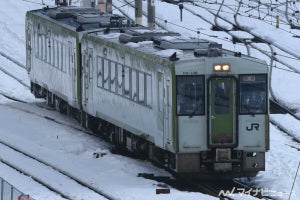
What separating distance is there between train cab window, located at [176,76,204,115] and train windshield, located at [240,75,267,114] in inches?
34.2

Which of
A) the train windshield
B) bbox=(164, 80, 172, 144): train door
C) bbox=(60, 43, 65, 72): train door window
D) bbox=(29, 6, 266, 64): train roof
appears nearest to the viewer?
bbox=(164, 80, 172, 144): train door

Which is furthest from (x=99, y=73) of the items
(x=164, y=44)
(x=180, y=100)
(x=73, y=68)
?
(x=180, y=100)

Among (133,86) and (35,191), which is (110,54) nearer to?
(133,86)

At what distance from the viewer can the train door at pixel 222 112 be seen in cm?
2148

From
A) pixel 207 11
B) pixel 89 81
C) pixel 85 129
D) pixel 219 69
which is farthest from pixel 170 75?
pixel 207 11

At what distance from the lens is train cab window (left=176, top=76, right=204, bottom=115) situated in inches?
843

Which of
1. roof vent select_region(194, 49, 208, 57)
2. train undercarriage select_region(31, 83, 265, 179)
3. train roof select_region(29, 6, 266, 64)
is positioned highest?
roof vent select_region(194, 49, 208, 57)

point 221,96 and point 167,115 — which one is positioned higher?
point 221,96

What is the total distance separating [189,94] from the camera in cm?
2142

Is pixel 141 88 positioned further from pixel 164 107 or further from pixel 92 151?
pixel 92 151

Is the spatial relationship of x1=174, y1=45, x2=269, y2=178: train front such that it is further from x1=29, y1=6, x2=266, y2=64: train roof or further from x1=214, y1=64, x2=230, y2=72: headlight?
x1=29, y1=6, x2=266, y2=64: train roof

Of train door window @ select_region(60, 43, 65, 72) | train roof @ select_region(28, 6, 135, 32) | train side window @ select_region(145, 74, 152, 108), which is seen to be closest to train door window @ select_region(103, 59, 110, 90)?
train roof @ select_region(28, 6, 135, 32)

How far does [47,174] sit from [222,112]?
410 centimetres

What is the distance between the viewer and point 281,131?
29141 millimetres
